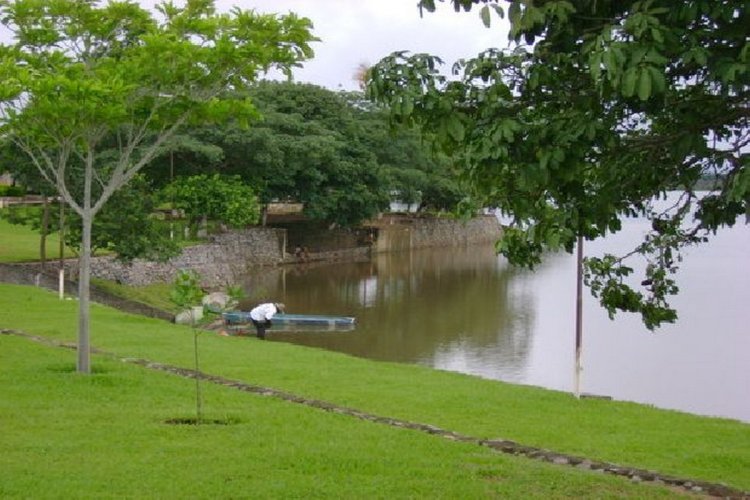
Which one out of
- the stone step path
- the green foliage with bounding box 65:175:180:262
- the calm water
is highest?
the green foliage with bounding box 65:175:180:262

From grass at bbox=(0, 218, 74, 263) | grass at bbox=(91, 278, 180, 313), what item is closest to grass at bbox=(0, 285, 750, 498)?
grass at bbox=(91, 278, 180, 313)

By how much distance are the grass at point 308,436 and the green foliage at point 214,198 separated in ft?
70.2

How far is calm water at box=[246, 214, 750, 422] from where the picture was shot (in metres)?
19.0

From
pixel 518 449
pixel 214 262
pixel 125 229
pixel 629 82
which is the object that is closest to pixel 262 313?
pixel 125 229

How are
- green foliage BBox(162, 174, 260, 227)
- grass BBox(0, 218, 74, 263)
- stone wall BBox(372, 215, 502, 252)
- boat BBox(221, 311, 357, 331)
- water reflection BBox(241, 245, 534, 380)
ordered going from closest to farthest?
water reflection BBox(241, 245, 534, 380)
boat BBox(221, 311, 357, 331)
grass BBox(0, 218, 74, 263)
green foliage BBox(162, 174, 260, 227)
stone wall BBox(372, 215, 502, 252)

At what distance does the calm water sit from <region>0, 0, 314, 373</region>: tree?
565 cm

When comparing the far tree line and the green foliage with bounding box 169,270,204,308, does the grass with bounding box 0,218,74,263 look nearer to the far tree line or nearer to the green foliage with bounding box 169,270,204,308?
the far tree line

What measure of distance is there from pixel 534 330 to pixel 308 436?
18.0 m

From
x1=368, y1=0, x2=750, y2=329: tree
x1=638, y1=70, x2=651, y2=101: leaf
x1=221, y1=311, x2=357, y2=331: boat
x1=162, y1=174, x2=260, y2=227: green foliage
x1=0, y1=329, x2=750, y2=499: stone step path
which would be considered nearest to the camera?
x1=638, y1=70, x2=651, y2=101: leaf

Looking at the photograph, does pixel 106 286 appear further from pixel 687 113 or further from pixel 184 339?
pixel 687 113

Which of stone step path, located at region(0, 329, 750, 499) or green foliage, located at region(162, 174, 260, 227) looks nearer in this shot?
stone step path, located at region(0, 329, 750, 499)

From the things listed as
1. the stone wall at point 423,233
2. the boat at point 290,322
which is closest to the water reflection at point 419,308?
the boat at point 290,322

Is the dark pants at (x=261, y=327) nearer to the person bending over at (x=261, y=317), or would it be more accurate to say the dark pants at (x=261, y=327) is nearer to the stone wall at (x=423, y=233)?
the person bending over at (x=261, y=317)

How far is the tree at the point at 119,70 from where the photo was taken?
35.1 ft
